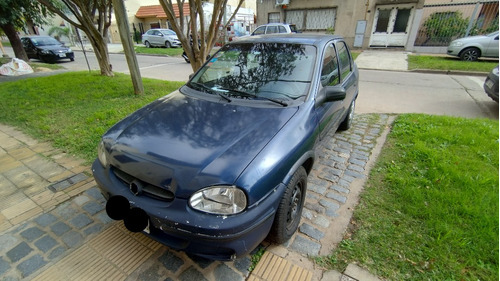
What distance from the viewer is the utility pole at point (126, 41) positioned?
5.13m

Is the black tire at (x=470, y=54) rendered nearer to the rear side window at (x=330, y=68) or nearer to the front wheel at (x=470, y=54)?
the front wheel at (x=470, y=54)

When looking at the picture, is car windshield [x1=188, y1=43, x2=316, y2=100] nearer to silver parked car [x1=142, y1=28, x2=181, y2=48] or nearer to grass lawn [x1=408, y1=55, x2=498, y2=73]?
grass lawn [x1=408, y1=55, x2=498, y2=73]

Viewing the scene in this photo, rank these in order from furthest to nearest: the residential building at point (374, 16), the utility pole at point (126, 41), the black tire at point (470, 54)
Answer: the residential building at point (374, 16), the black tire at point (470, 54), the utility pole at point (126, 41)

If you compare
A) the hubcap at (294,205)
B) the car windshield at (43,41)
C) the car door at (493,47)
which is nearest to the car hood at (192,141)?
the hubcap at (294,205)

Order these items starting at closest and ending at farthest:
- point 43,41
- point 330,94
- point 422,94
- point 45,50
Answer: point 330,94
point 422,94
point 45,50
point 43,41

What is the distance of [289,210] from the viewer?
2.01m

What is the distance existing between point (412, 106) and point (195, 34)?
17.8 ft

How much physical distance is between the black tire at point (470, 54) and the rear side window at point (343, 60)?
1043 cm

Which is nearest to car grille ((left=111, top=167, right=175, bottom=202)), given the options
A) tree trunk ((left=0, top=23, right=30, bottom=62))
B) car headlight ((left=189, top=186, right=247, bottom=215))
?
car headlight ((left=189, top=186, right=247, bottom=215))

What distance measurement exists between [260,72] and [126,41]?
173 inches

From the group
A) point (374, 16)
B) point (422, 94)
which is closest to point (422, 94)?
point (422, 94)

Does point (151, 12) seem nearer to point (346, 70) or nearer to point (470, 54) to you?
point (470, 54)

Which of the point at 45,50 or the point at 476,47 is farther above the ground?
the point at 476,47

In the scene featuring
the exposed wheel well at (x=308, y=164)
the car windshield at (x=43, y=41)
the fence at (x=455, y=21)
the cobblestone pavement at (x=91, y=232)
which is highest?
the fence at (x=455, y=21)
